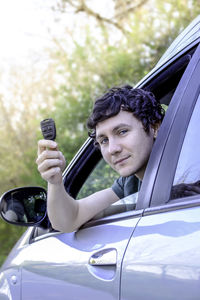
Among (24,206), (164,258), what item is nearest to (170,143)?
(164,258)

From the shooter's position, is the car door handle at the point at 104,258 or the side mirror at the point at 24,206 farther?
the side mirror at the point at 24,206

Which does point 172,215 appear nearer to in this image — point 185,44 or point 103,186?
point 185,44

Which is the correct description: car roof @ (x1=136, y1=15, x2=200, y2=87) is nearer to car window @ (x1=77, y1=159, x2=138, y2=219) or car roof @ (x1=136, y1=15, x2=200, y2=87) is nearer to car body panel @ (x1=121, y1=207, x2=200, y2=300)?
car window @ (x1=77, y1=159, x2=138, y2=219)

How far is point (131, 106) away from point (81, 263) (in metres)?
0.70

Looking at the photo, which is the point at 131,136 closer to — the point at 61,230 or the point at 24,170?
the point at 61,230

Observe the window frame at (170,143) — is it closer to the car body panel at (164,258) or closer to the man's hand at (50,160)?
the car body panel at (164,258)

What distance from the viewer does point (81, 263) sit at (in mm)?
1787

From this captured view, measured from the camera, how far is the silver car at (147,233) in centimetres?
126

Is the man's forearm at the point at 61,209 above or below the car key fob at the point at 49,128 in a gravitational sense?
below

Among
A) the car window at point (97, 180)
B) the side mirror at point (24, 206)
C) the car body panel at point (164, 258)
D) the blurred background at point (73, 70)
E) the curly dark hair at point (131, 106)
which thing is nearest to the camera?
the car body panel at point (164, 258)

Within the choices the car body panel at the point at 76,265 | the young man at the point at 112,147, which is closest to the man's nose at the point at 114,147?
the young man at the point at 112,147

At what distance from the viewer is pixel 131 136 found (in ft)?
6.63

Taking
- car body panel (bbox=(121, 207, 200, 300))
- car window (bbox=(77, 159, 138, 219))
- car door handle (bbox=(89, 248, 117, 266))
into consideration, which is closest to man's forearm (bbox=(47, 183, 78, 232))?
car window (bbox=(77, 159, 138, 219))

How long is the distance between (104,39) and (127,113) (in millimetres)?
11116
